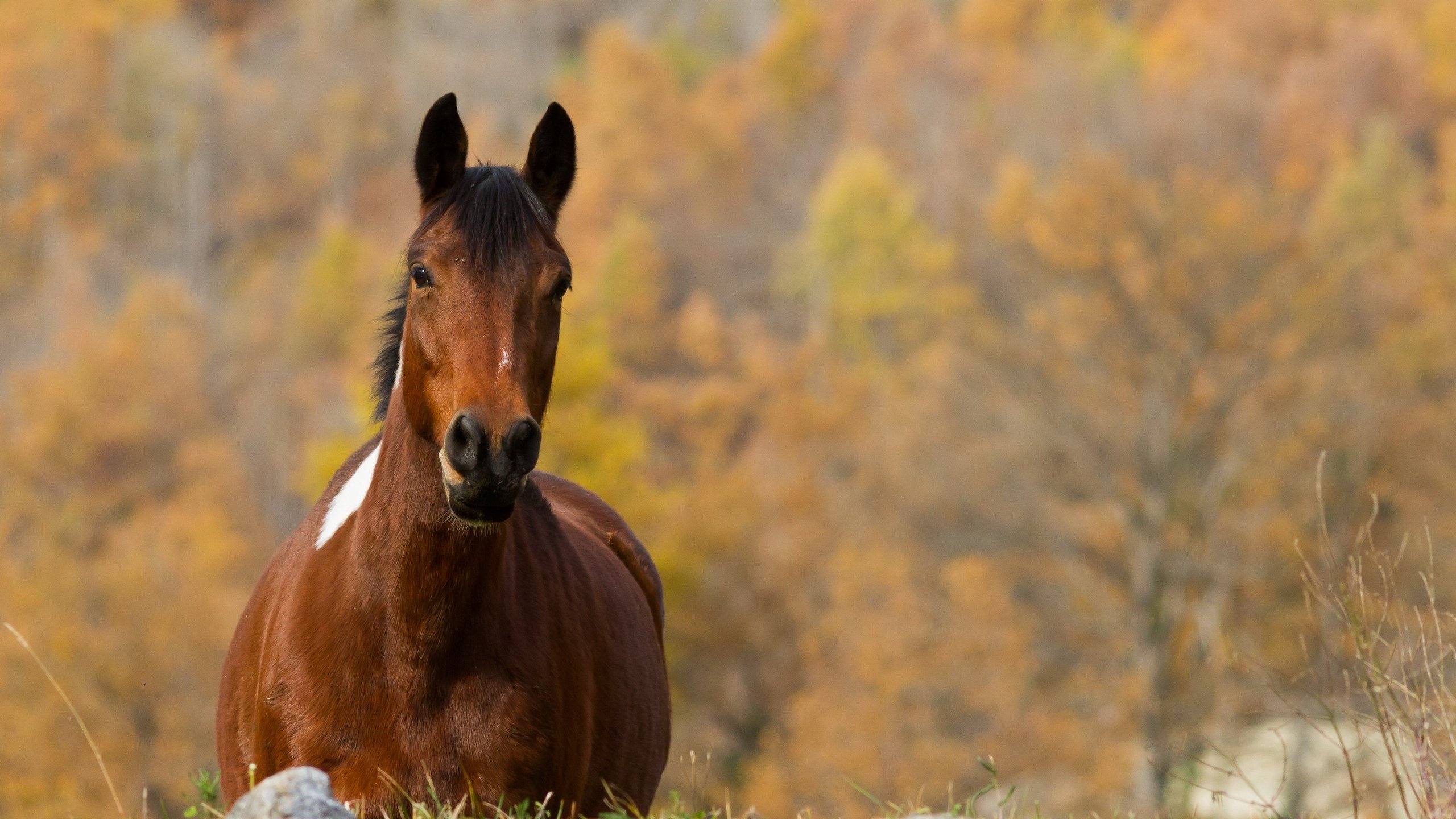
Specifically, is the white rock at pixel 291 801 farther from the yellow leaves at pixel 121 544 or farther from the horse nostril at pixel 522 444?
the yellow leaves at pixel 121 544

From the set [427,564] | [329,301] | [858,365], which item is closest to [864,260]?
[858,365]

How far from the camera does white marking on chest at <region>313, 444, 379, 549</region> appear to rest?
4.89 metres

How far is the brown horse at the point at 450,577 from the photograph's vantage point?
4.16 m

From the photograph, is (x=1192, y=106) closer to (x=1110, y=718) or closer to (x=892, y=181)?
(x=1110, y=718)

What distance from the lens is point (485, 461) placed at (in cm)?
391

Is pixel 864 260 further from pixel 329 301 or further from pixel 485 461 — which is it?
pixel 485 461

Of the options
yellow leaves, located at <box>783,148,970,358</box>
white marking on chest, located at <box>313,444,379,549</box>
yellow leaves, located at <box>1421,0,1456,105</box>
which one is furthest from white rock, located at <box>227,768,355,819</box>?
yellow leaves, located at <box>1421,0,1456,105</box>

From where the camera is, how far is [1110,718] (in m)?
24.2

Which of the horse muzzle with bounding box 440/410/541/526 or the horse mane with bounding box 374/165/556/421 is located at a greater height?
the horse mane with bounding box 374/165/556/421

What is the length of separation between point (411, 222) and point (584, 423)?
56405 millimetres

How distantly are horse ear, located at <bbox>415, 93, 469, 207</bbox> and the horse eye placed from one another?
1.55ft

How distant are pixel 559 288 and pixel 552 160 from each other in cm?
66

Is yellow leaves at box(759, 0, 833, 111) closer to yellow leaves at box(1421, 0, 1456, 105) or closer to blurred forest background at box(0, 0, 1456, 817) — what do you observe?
blurred forest background at box(0, 0, 1456, 817)

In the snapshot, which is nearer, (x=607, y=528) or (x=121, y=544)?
(x=607, y=528)
